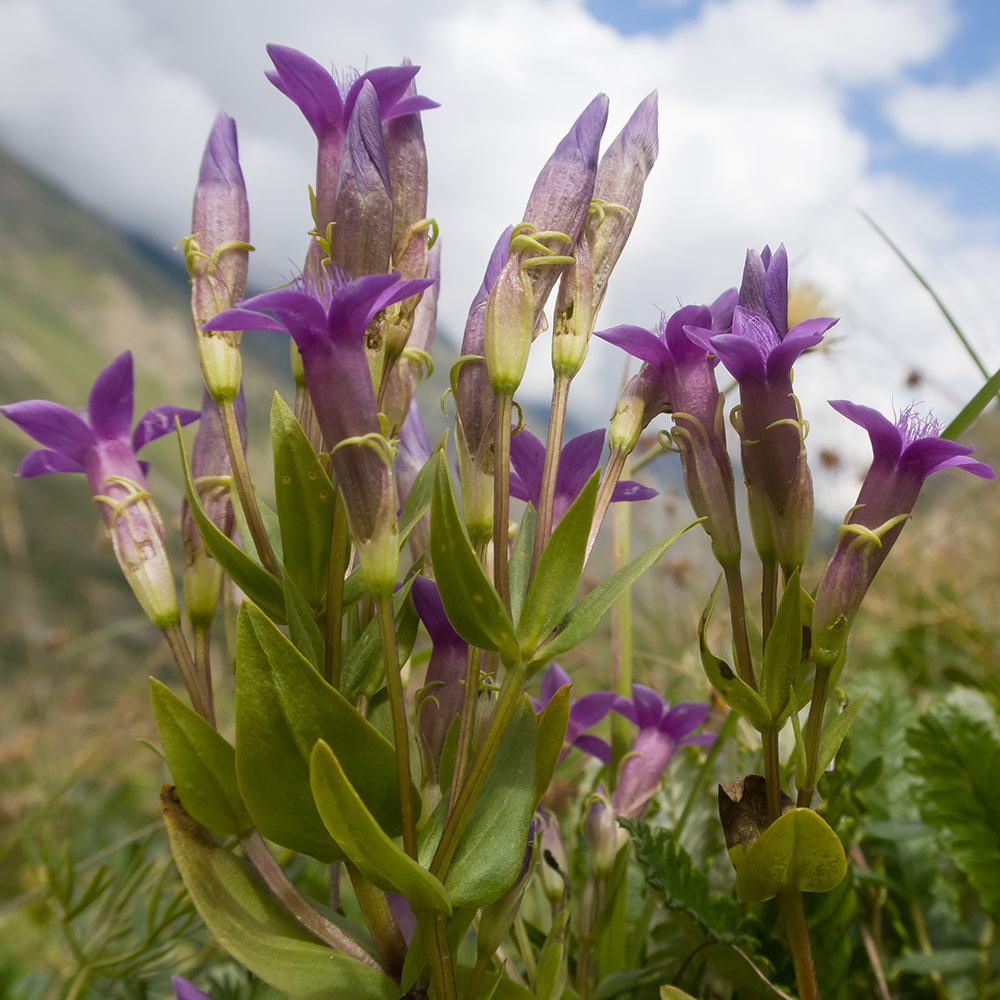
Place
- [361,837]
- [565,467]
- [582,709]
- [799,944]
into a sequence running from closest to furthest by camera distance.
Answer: [361,837] → [799,944] → [565,467] → [582,709]

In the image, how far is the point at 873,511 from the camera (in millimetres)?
604

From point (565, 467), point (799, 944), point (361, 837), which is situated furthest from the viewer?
point (565, 467)

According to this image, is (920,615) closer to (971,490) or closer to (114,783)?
(971,490)

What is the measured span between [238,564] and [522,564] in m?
0.22

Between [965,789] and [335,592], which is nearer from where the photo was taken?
[335,592]

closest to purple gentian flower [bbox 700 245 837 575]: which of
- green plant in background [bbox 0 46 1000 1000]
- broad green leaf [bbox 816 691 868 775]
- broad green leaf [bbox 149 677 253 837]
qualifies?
green plant in background [bbox 0 46 1000 1000]

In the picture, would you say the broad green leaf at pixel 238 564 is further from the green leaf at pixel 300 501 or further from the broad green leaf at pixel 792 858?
the broad green leaf at pixel 792 858

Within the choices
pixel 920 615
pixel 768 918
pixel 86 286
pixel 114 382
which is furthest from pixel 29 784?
pixel 86 286

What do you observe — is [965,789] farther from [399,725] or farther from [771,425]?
[399,725]

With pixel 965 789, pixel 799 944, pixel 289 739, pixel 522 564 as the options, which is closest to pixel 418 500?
pixel 522 564

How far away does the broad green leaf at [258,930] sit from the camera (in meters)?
0.49

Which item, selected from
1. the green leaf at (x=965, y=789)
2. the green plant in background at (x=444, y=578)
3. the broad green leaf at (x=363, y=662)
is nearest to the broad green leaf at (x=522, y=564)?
the green plant in background at (x=444, y=578)

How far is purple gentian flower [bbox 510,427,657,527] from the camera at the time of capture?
0.68 m

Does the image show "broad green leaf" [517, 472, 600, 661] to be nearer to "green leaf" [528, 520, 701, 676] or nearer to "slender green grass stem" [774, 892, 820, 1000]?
"green leaf" [528, 520, 701, 676]
